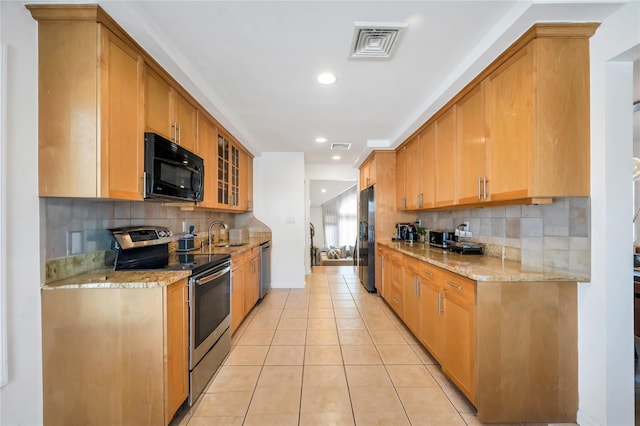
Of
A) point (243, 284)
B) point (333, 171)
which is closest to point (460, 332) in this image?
point (243, 284)

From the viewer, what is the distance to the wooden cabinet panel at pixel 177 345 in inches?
63.3

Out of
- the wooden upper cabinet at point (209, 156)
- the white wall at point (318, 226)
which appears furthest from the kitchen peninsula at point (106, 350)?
the white wall at point (318, 226)

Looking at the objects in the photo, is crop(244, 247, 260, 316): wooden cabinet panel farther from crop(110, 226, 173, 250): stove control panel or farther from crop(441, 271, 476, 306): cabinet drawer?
crop(441, 271, 476, 306): cabinet drawer

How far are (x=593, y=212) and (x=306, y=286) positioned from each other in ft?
13.5

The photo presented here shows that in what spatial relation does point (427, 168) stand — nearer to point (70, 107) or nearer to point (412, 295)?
point (412, 295)

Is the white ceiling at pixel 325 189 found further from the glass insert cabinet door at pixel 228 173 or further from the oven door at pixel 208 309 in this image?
the oven door at pixel 208 309

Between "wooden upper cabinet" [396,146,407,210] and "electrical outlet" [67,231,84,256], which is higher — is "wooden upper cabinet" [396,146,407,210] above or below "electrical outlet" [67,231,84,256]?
above

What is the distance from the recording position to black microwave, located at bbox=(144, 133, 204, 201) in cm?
186

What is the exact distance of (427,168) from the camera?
10.4 ft

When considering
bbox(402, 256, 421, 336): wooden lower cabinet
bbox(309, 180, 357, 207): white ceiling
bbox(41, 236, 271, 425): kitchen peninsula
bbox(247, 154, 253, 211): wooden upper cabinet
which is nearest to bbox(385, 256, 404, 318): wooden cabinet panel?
bbox(402, 256, 421, 336): wooden lower cabinet

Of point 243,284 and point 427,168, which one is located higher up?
point 427,168

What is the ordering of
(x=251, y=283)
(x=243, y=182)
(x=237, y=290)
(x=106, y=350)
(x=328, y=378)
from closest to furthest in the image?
(x=106, y=350) → (x=328, y=378) → (x=237, y=290) → (x=251, y=283) → (x=243, y=182)

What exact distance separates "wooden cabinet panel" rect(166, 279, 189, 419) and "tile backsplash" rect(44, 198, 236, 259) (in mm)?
703

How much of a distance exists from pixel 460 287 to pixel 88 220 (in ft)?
8.51
